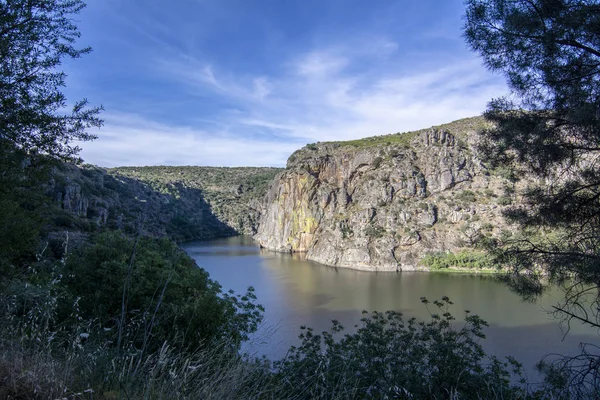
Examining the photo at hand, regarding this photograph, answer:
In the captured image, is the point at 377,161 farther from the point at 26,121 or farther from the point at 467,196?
the point at 26,121

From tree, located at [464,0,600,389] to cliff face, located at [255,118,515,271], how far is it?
134 ft

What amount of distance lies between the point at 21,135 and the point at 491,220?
174ft

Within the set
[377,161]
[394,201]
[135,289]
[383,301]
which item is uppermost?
[377,161]

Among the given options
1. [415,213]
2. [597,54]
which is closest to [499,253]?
[597,54]

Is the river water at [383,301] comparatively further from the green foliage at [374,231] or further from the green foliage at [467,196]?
the green foliage at [467,196]

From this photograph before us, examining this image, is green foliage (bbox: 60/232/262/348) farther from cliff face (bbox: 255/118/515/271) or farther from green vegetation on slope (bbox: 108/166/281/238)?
green vegetation on slope (bbox: 108/166/281/238)

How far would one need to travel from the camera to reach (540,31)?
4797 millimetres

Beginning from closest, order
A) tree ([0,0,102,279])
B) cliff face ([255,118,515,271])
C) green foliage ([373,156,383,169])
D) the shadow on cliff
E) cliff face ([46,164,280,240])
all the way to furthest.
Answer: tree ([0,0,102,279]) → the shadow on cliff → cliff face ([255,118,515,271]) → green foliage ([373,156,383,169]) → cliff face ([46,164,280,240])

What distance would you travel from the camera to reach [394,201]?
Answer: 195ft

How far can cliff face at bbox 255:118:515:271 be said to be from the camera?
172 ft

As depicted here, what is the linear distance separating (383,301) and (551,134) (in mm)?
29032

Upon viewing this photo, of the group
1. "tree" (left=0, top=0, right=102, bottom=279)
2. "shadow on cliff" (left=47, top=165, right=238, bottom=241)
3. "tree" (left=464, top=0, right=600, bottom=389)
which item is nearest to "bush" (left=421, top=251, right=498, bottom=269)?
"shadow on cliff" (left=47, top=165, right=238, bottom=241)

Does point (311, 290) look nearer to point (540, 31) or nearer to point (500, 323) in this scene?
point (500, 323)

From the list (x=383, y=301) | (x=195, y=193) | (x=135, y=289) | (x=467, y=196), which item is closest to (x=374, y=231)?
(x=467, y=196)
